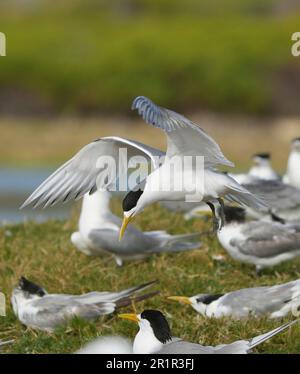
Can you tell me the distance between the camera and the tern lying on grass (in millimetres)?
6004

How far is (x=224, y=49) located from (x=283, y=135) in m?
2.43

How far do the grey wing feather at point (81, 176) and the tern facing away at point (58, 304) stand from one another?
498 millimetres

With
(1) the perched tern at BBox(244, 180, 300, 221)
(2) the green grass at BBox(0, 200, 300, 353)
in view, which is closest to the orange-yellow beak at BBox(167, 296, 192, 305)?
(2) the green grass at BBox(0, 200, 300, 353)

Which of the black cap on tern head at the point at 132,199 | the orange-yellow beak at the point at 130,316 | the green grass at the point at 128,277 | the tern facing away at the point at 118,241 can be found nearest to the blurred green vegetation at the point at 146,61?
the green grass at the point at 128,277

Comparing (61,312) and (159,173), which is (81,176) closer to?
(159,173)

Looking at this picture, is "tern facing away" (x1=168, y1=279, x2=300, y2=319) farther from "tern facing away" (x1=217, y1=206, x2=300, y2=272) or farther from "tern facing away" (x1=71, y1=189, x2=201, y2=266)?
"tern facing away" (x1=71, y1=189, x2=201, y2=266)

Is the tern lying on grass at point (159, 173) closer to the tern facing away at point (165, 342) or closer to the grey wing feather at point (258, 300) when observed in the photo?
the grey wing feather at point (258, 300)

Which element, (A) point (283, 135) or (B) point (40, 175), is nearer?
(B) point (40, 175)

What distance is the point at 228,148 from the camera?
15383 mm

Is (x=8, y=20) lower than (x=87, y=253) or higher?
higher

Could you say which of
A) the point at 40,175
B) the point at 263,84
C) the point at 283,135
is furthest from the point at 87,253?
the point at 263,84

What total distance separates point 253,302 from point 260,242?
0.96 m

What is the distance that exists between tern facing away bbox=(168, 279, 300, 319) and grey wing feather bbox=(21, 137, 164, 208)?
85 cm
